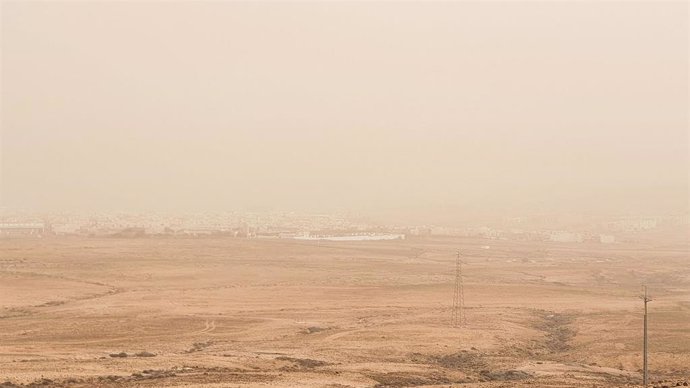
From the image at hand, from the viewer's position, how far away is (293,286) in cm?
7606

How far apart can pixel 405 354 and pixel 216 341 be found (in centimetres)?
1087

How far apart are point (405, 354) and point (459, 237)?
118367 millimetres

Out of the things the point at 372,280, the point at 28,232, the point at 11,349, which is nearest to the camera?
the point at 11,349

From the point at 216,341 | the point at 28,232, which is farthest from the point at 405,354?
the point at 28,232

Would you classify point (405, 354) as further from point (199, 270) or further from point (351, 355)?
point (199, 270)

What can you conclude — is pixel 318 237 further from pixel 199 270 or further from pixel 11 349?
pixel 11 349

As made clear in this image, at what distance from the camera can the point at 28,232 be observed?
15050cm

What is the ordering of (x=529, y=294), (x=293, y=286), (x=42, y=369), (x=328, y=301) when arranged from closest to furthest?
(x=42, y=369)
(x=328, y=301)
(x=529, y=294)
(x=293, y=286)

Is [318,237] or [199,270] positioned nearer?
[199,270]

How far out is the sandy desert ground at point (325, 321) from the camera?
36250mm

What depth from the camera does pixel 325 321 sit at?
5322 centimetres

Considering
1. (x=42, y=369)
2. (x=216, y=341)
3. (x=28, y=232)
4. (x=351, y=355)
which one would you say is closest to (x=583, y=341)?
(x=351, y=355)

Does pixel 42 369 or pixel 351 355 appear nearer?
pixel 42 369

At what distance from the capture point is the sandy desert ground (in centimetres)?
3625
